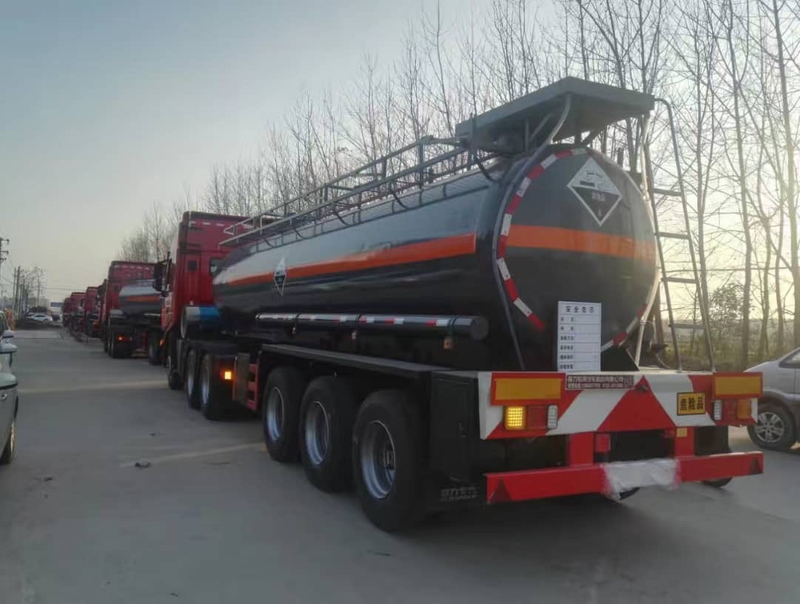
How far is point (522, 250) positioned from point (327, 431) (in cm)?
278

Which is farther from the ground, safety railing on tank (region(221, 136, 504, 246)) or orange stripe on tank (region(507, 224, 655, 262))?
safety railing on tank (region(221, 136, 504, 246))

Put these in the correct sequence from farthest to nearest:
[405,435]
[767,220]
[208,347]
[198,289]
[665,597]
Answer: [767,220], [198,289], [208,347], [405,435], [665,597]

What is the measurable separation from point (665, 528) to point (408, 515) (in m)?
2.24

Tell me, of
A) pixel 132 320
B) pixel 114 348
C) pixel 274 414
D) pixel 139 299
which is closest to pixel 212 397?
pixel 274 414

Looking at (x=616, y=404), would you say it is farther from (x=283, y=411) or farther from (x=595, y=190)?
(x=283, y=411)

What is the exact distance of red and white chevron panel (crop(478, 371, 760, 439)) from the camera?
171 inches

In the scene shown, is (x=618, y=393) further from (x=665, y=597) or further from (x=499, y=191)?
(x=499, y=191)

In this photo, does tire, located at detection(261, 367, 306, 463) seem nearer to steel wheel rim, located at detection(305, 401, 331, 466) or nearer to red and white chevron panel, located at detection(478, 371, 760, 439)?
steel wheel rim, located at detection(305, 401, 331, 466)

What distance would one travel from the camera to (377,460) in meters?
5.76

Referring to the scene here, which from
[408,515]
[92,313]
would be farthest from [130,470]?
[92,313]

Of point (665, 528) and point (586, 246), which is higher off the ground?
point (586, 246)

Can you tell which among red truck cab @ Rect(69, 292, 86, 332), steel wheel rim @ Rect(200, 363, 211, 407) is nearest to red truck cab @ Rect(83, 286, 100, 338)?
red truck cab @ Rect(69, 292, 86, 332)

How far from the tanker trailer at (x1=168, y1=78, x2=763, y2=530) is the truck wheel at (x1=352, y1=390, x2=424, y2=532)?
2 cm

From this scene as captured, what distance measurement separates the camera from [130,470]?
7.52m
